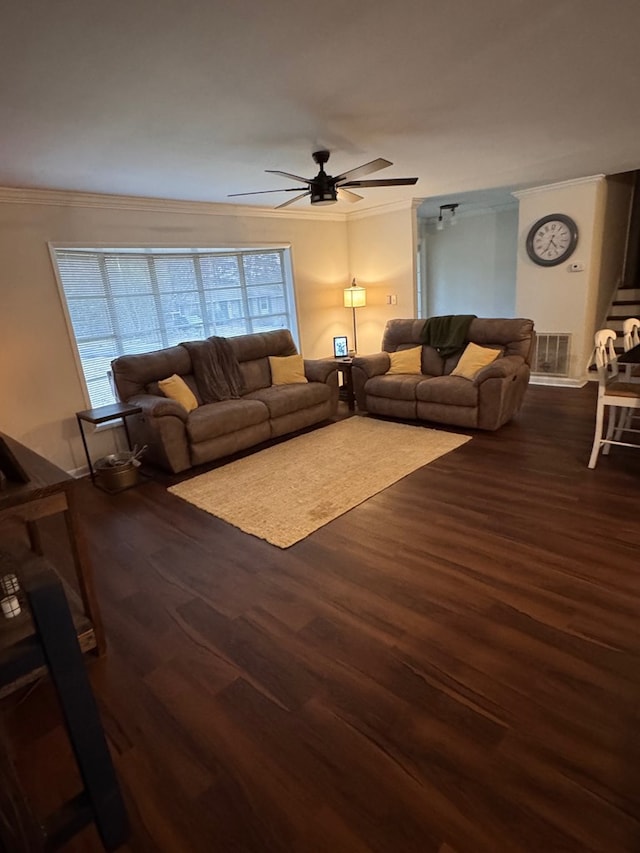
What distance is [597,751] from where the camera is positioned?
1428 mm

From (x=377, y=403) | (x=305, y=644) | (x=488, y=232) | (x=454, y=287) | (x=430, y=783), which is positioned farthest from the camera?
(x=454, y=287)

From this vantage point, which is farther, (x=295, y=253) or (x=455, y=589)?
(x=295, y=253)

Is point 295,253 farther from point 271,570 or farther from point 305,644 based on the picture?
point 305,644

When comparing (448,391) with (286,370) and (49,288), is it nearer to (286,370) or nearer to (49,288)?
(286,370)

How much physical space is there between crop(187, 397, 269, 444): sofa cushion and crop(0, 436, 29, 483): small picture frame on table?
2072 millimetres

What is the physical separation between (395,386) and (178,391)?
212 centimetres

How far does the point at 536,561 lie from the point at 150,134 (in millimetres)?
3203

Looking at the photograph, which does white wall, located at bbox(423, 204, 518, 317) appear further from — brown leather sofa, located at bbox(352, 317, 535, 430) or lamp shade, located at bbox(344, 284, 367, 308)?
brown leather sofa, located at bbox(352, 317, 535, 430)

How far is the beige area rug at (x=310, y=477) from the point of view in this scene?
299cm

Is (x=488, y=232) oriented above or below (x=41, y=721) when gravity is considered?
above

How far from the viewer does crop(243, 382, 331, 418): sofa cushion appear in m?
4.38

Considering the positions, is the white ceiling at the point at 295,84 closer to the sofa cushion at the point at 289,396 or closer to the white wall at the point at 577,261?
the white wall at the point at 577,261

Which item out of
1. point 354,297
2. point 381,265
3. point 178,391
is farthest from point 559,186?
point 178,391

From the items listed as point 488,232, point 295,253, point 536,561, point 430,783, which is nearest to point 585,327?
point 488,232
